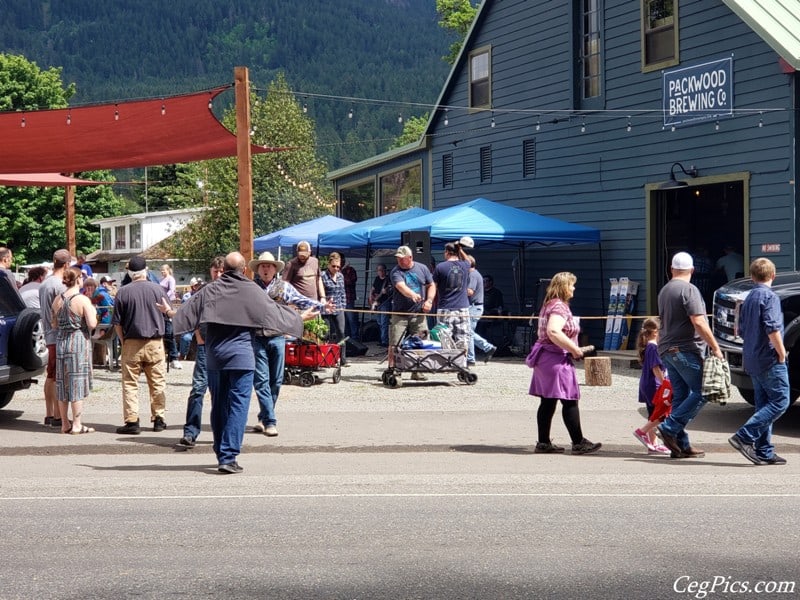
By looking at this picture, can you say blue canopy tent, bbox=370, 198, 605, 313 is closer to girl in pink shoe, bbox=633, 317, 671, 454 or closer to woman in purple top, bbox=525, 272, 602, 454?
girl in pink shoe, bbox=633, 317, 671, 454

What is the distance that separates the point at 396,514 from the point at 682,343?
3.81 metres

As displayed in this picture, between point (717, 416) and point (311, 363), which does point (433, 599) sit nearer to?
point (717, 416)

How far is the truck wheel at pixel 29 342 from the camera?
13.3 metres

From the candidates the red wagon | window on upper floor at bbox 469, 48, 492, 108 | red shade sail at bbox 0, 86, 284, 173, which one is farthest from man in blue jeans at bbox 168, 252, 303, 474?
window on upper floor at bbox 469, 48, 492, 108

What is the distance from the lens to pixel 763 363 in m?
10.4

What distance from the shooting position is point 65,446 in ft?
39.1

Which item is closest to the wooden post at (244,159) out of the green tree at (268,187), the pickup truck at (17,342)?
the pickup truck at (17,342)

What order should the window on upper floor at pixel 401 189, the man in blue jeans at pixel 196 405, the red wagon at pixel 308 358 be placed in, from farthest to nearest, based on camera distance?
the window on upper floor at pixel 401 189 < the red wagon at pixel 308 358 < the man in blue jeans at pixel 196 405

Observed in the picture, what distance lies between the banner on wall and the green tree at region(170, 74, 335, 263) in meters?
29.9

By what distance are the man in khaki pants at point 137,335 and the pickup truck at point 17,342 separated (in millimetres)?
1438

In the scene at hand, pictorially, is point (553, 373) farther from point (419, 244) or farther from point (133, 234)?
point (133, 234)

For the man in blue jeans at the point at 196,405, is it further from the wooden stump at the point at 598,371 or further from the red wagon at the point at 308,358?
the wooden stump at the point at 598,371

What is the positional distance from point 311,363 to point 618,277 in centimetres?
802

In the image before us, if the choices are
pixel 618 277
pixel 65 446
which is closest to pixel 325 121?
pixel 618 277
